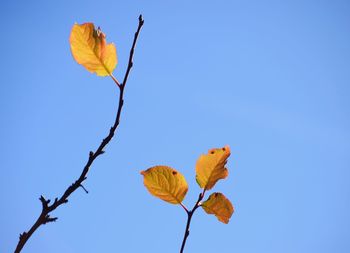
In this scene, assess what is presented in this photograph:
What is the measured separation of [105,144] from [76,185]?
5.0 inches

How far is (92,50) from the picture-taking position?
3.79 feet

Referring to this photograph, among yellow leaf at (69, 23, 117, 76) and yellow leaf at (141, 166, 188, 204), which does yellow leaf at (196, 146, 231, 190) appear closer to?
yellow leaf at (141, 166, 188, 204)

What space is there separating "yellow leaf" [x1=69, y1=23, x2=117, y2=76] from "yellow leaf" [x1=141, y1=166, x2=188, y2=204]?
43 cm

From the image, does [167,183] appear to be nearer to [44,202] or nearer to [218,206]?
[218,206]

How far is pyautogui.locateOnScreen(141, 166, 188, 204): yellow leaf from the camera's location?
4.02 feet

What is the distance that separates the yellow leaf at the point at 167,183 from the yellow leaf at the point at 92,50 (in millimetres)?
433

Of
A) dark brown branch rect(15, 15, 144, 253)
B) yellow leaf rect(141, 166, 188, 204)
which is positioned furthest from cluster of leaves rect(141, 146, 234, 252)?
dark brown branch rect(15, 15, 144, 253)

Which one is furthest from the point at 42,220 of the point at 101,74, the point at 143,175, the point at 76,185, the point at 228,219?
the point at 228,219

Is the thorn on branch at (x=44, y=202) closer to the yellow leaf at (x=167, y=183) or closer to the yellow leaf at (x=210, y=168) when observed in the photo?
the yellow leaf at (x=167, y=183)

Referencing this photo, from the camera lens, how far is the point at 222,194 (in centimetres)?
121

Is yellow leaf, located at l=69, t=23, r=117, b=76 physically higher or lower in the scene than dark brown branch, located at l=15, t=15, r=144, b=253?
higher

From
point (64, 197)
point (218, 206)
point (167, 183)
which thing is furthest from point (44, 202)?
point (218, 206)

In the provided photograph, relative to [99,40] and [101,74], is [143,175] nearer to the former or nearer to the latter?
[101,74]

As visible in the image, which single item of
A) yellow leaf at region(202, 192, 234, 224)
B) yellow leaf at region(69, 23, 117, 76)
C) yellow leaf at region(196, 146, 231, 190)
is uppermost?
yellow leaf at region(69, 23, 117, 76)
